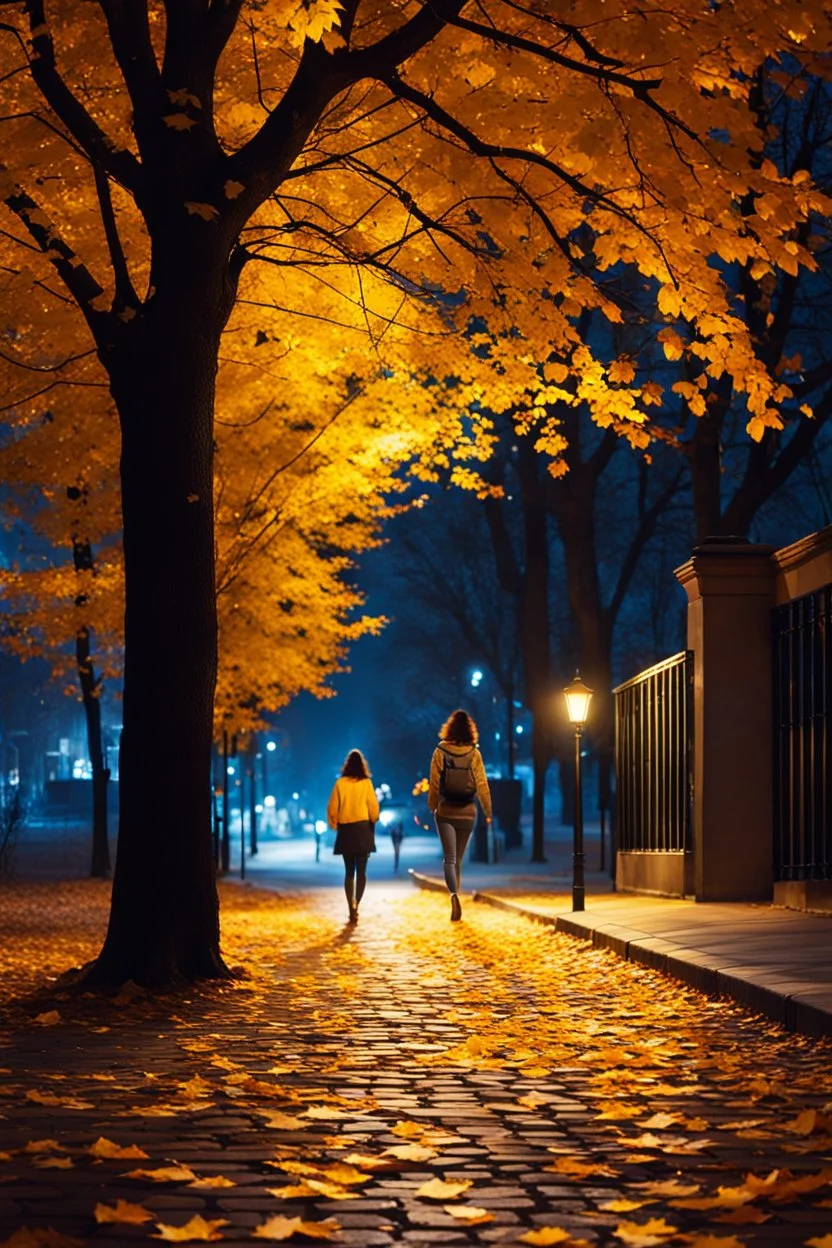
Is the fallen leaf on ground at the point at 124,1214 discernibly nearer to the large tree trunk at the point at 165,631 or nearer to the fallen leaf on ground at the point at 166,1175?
the fallen leaf on ground at the point at 166,1175

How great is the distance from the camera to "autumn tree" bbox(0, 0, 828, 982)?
11.3 metres

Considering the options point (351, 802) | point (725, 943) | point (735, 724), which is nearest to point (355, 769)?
point (351, 802)

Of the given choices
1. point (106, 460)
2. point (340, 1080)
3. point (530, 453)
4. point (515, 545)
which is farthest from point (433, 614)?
point (340, 1080)

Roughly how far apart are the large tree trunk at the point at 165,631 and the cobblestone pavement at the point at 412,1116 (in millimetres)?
676

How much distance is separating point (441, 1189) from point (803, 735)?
11456 mm

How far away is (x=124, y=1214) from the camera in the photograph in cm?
512

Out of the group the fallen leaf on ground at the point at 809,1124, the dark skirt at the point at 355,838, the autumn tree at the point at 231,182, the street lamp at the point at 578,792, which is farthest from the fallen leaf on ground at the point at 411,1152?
the dark skirt at the point at 355,838

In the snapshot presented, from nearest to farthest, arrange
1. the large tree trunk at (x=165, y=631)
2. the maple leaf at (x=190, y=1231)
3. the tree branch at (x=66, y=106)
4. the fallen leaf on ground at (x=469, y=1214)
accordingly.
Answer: the maple leaf at (x=190, y=1231) → the fallen leaf on ground at (x=469, y=1214) → the tree branch at (x=66, y=106) → the large tree trunk at (x=165, y=631)

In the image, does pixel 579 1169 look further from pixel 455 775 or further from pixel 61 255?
pixel 455 775

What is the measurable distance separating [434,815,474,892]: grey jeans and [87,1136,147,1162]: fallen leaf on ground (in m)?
12.8

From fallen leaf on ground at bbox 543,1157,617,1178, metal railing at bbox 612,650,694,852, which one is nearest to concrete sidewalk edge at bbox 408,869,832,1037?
metal railing at bbox 612,650,694,852

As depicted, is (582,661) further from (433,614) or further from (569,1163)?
(433,614)

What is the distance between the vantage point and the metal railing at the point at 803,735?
15.7m

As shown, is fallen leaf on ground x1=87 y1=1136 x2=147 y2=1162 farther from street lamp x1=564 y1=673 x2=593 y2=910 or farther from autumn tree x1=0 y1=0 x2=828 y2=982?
street lamp x1=564 y1=673 x2=593 y2=910
